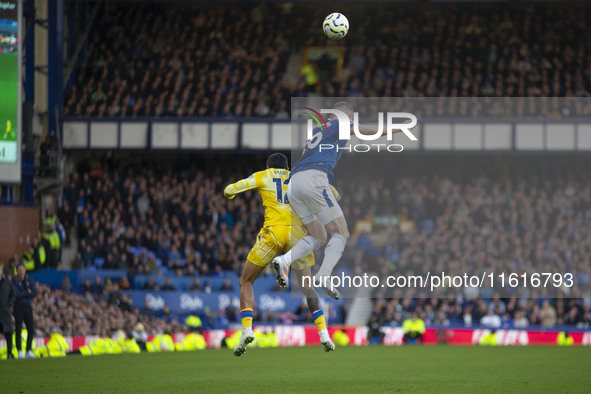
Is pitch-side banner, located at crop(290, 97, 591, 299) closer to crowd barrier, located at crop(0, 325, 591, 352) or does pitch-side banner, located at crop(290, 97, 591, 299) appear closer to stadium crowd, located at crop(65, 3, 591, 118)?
crowd barrier, located at crop(0, 325, 591, 352)

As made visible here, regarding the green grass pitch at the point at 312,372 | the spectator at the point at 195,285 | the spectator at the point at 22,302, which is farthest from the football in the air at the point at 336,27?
the spectator at the point at 195,285

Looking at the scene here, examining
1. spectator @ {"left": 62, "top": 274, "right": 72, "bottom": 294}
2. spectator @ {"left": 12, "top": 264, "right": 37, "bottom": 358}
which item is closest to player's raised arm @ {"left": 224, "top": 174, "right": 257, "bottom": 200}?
spectator @ {"left": 12, "top": 264, "right": 37, "bottom": 358}

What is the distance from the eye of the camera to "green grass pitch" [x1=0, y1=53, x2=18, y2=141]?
28.4 meters

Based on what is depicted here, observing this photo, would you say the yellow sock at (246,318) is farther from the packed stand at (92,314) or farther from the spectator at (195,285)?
the spectator at (195,285)

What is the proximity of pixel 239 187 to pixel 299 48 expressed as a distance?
3077 centimetres

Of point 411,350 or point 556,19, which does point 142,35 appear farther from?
point 411,350

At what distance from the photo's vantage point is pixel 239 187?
13391mm

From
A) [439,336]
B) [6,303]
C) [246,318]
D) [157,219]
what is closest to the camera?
[246,318]

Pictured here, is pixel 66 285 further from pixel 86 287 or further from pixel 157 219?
pixel 157 219

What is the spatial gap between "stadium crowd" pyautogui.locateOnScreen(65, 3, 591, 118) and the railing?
0.60 m

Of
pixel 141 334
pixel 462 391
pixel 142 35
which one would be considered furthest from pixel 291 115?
pixel 462 391

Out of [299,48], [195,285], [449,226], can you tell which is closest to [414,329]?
[449,226]

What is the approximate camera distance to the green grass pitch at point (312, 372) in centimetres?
1546

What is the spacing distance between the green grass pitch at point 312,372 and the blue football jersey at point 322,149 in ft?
11.0
